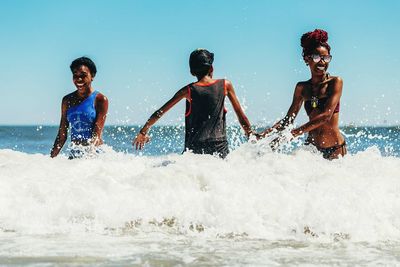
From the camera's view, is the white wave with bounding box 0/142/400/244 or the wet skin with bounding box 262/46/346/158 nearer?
the white wave with bounding box 0/142/400/244

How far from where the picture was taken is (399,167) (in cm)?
636

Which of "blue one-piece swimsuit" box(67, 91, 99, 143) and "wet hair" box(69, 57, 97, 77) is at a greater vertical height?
"wet hair" box(69, 57, 97, 77)

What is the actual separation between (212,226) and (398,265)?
1564mm

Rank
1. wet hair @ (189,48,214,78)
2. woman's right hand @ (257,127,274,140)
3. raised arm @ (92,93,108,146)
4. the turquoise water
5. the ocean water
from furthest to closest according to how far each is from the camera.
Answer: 1. the turquoise water
2. woman's right hand @ (257,127,274,140)
3. raised arm @ (92,93,108,146)
4. wet hair @ (189,48,214,78)
5. the ocean water

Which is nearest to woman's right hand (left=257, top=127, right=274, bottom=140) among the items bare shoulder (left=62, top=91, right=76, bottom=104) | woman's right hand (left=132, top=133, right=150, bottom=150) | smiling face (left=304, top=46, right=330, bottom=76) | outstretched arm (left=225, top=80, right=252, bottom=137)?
outstretched arm (left=225, top=80, right=252, bottom=137)

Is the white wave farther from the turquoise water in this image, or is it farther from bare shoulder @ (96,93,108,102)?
the turquoise water

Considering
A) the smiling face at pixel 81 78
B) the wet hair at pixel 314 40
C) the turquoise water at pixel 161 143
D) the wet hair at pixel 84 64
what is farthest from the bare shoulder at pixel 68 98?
the wet hair at pixel 314 40

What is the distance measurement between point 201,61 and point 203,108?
507 mm

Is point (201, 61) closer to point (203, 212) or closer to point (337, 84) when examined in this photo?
point (337, 84)

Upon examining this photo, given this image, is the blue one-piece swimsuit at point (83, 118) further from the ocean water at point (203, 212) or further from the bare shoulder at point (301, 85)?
the bare shoulder at point (301, 85)

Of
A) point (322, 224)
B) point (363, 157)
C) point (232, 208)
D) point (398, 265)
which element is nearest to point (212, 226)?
point (232, 208)

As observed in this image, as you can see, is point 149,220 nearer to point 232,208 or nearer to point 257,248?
point 232,208

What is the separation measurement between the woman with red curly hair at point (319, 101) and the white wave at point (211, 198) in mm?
200

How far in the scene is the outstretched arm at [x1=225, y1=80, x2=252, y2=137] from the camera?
19.4 ft
